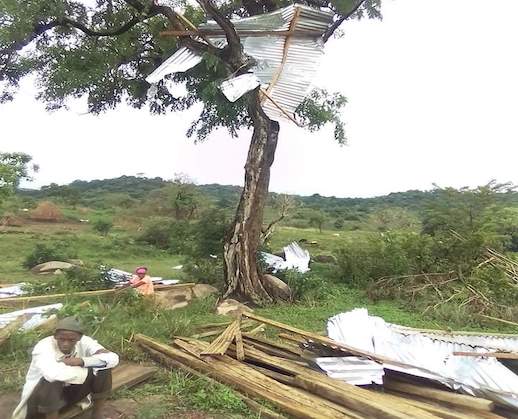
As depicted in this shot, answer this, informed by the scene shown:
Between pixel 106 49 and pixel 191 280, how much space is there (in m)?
4.78

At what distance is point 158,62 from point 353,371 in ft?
25.8

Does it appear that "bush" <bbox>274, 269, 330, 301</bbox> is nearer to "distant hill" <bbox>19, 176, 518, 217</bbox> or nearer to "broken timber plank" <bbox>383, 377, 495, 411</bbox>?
"broken timber plank" <bbox>383, 377, 495, 411</bbox>

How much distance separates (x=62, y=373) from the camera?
305 centimetres

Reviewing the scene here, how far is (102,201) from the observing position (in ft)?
119

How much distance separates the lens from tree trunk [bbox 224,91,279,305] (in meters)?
8.40

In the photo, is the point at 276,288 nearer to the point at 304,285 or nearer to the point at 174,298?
the point at 304,285

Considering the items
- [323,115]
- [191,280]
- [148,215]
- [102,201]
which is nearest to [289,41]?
[323,115]

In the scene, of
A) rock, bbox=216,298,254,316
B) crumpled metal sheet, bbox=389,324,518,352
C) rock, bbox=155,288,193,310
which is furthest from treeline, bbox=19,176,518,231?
crumpled metal sheet, bbox=389,324,518,352

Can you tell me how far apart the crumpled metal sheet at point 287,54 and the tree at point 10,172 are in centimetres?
401

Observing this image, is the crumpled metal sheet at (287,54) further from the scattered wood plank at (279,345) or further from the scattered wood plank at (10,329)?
the scattered wood plank at (10,329)

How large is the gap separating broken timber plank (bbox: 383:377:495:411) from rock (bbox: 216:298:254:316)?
348 centimetres

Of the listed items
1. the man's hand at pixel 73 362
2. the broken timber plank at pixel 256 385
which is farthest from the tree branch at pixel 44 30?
the man's hand at pixel 73 362

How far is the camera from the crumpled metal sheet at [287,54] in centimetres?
658

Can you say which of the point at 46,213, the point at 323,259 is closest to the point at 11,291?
the point at 323,259
